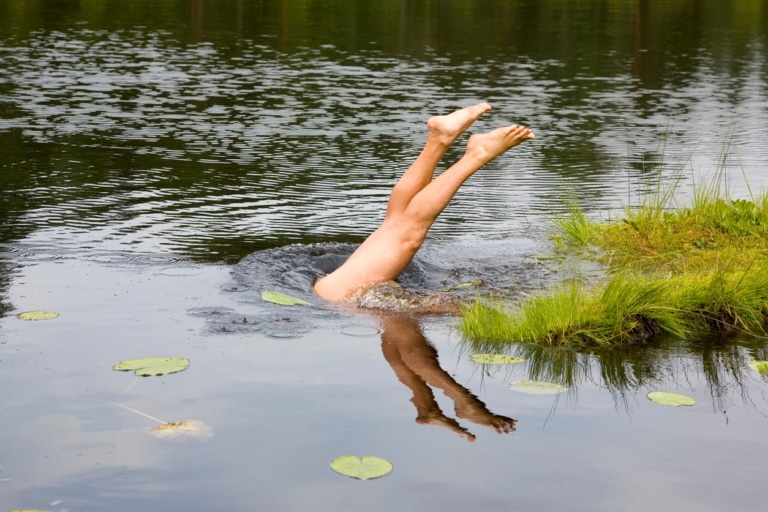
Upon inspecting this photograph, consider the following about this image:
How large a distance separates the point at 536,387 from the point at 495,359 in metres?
0.42

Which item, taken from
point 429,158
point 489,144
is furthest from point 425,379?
point 489,144

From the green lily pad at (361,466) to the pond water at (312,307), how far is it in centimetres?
4

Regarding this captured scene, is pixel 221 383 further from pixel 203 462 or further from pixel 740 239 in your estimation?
pixel 740 239

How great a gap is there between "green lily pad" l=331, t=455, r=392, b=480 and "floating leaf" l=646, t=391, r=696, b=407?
4.75ft

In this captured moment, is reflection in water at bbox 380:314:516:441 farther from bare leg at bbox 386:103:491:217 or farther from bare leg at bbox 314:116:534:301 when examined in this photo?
bare leg at bbox 386:103:491:217

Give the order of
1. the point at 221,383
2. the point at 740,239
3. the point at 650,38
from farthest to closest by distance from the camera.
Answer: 1. the point at 650,38
2. the point at 740,239
3. the point at 221,383

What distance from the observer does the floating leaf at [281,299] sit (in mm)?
6816

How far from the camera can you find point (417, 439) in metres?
4.78

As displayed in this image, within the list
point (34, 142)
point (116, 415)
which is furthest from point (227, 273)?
point (34, 142)

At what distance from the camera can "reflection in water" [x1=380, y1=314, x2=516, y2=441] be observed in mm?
4998

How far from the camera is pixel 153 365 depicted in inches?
223

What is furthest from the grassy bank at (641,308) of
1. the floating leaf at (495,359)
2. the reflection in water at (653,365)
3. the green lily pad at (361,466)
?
the green lily pad at (361,466)

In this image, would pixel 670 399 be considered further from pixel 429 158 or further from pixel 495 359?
pixel 429 158

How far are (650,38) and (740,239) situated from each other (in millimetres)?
21335
